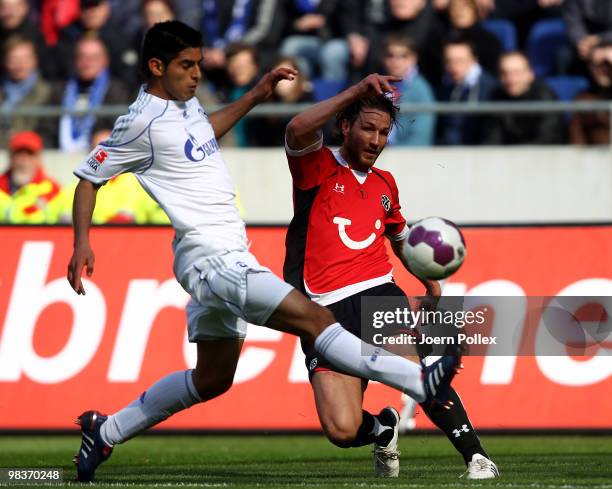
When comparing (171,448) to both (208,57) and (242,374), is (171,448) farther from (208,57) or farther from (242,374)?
(208,57)

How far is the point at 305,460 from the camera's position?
9.62m

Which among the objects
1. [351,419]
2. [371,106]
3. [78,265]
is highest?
[371,106]

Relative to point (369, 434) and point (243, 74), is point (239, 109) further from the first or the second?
point (243, 74)

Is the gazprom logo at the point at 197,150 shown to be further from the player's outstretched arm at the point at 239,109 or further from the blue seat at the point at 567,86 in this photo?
the blue seat at the point at 567,86

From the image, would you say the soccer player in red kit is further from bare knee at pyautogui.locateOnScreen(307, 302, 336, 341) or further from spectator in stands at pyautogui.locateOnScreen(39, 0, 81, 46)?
spectator in stands at pyautogui.locateOnScreen(39, 0, 81, 46)

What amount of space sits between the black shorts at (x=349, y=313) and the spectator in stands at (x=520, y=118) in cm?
625

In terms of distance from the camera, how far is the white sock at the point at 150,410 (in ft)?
25.7

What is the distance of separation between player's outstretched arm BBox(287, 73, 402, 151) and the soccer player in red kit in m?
0.01

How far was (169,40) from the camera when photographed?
757 cm

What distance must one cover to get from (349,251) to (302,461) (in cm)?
225

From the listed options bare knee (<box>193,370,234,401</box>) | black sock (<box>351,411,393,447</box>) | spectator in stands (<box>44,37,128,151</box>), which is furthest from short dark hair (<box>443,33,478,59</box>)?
bare knee (<box>193,370,234,401</box>)

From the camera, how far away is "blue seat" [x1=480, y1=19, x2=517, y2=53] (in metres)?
14.7

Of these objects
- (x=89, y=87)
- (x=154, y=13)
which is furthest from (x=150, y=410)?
(x=154, y=13)

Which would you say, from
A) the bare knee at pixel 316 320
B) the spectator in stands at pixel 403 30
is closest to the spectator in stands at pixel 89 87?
the spectator in stands at pixel 403 30
